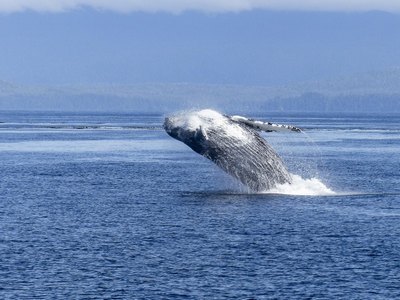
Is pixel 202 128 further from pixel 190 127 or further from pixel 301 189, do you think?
pixel 301 189

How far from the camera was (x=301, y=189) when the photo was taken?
42438 millimetres

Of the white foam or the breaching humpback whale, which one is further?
the white foam

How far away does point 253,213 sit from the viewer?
36.7 m

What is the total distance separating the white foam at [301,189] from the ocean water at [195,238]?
7 cm

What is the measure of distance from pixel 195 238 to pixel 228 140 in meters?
6.04

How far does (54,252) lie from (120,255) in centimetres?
206

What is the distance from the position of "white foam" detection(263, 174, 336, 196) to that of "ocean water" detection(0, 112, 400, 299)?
0.07 metres

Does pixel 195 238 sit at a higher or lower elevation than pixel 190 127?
lower

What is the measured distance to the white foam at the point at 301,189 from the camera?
134ft

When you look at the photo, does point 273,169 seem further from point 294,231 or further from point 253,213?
point 294,231

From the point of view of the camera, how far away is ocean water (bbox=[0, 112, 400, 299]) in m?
25.5

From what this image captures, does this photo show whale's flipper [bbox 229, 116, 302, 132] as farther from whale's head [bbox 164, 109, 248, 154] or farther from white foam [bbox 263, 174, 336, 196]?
white foam [bbox 263, 174, 336, 196]

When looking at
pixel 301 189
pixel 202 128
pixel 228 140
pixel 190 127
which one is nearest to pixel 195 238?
pixel 190 127

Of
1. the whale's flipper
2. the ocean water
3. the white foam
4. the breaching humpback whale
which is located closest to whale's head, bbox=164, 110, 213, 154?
the breaching humpback whale
